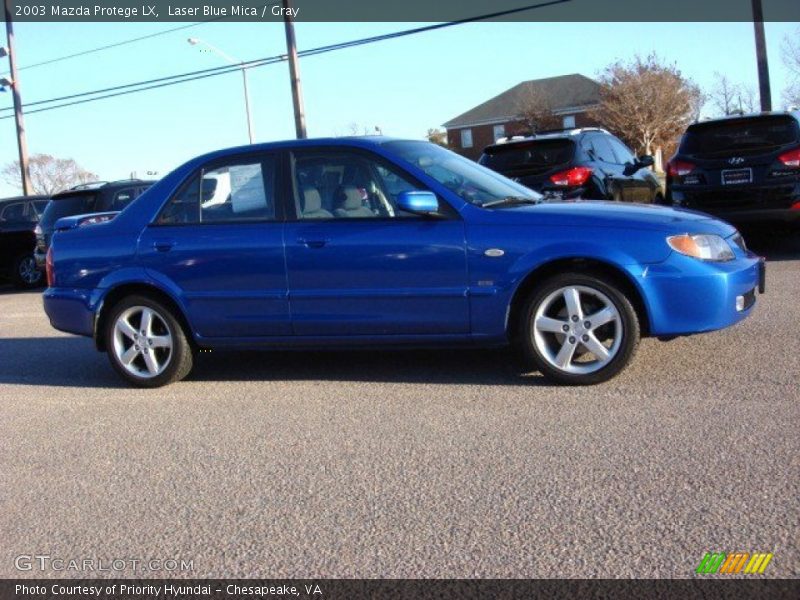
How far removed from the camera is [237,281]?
6.04m

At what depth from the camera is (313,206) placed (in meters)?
5.97

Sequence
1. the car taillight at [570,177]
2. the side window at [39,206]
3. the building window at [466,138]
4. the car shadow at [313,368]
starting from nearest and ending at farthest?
the car shadow at [313,368], the car taillight at [570,177], the side window at [39,206], the building window at [466,138]

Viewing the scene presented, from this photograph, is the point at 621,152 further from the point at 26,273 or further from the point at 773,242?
the point at 26,273

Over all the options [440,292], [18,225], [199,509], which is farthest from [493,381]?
[18,225]

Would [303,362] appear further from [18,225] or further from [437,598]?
[18,225]

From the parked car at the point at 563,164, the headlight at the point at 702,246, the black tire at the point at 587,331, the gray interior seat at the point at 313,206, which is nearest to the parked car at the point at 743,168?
the parked car at the point at 563,164

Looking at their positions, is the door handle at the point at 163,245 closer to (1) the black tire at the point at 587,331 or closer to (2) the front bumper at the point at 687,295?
(1) the black tire at the point at 587,331

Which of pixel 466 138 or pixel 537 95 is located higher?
pixel 537 95

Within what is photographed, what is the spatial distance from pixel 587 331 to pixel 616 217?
716 millimetres

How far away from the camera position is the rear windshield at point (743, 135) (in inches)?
400

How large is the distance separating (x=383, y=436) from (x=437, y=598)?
1.87 meters

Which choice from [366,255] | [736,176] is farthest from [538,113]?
[366,255]

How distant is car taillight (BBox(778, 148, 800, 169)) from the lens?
9922mm

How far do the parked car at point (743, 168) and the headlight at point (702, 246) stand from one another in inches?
203
